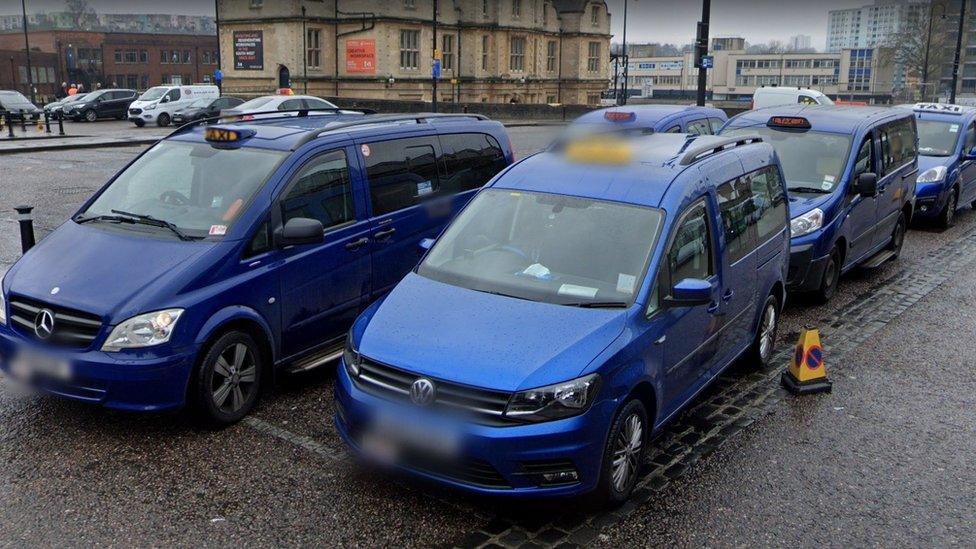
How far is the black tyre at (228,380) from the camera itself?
18.8 ft

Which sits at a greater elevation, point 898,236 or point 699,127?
point 699,127

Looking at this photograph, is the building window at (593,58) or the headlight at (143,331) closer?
the headlight at (143,331)

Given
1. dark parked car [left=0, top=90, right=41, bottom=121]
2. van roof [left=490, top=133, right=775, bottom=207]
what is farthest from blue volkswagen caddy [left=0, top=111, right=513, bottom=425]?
dark parked car [left=0, top=90, right=41, bottom=121]

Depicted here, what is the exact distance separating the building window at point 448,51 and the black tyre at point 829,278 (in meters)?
54.5

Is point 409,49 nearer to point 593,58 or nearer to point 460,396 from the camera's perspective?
point 593,58

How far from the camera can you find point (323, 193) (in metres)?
6.87

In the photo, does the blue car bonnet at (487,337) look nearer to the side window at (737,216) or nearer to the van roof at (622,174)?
the van roof at (622,174)

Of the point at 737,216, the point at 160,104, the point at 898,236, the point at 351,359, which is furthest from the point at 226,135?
the point at 160,104

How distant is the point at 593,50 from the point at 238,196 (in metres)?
74.0

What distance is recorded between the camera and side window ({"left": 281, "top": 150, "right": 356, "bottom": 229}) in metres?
6.59

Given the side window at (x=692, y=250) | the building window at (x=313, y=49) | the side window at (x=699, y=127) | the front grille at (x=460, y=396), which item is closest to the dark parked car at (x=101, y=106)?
the building window at (x=313, y=49)

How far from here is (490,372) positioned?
459 cm

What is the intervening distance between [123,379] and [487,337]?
234 centimetres

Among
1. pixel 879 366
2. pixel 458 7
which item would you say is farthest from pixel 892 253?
pixel 458 7
